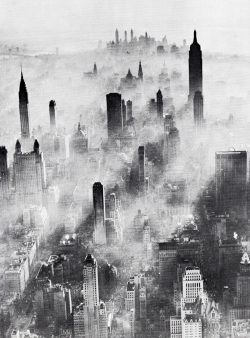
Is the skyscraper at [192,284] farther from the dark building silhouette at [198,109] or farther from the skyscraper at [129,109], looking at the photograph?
the skyscraper at [129,109]

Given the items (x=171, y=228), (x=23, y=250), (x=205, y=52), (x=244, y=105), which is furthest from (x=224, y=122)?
(x=23, y=250)

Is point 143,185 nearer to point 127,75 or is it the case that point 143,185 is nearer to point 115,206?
point 115,206

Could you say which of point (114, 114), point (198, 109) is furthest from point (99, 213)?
point (198, 109)

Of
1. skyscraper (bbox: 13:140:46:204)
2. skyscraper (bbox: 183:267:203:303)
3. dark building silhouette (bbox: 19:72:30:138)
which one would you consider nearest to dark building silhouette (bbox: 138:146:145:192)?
skyscraper (bbox: 13:140:46:204)

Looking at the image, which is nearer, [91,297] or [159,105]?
[91,297]

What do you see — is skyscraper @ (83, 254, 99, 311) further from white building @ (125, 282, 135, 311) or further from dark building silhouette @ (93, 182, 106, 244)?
dark building silhouette @ (93, 182, 106, 244)

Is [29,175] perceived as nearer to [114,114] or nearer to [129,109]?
[114,114]
